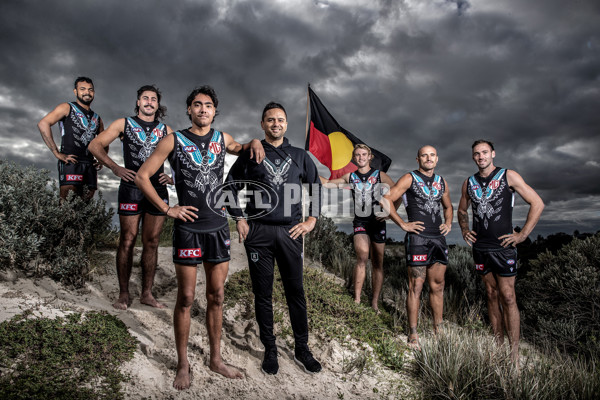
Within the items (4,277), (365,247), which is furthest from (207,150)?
(4,277)

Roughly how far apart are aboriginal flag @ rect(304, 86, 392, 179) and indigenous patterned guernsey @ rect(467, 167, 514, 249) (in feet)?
8.69

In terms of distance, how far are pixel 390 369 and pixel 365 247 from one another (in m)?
1.99

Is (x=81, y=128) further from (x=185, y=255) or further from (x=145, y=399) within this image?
(x=145, y=399)

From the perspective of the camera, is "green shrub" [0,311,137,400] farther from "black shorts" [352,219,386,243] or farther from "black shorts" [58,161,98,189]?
"black shorts" [352,219,386,243]

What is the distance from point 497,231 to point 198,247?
406 centimetres

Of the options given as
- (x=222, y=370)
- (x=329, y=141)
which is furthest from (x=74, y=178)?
(x=329, y=141)

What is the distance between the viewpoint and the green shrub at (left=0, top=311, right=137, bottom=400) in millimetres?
3514

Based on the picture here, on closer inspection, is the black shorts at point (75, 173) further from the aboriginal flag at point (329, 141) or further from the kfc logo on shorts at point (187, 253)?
the aboriginal flag at point (329, 141)

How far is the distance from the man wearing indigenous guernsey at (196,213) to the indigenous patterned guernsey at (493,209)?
3.38 m

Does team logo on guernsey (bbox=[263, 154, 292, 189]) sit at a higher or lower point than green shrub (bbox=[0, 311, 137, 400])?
higher

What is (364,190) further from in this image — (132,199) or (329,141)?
(132,199)

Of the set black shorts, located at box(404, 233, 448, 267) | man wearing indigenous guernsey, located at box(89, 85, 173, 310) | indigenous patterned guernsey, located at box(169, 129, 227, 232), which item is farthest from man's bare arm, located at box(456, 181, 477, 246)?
man wearing indigenous guernsey, located at box(89, 85, 173, 310)

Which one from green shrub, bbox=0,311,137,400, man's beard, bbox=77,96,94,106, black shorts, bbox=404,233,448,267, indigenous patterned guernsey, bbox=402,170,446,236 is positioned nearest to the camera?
green shrub, bbox=0,311,137,400

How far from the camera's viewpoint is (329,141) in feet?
26.3
